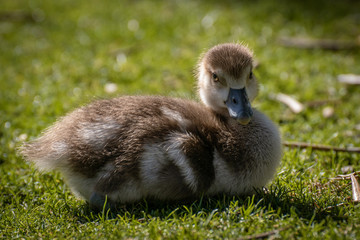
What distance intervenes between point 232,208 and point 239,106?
82 centimetres

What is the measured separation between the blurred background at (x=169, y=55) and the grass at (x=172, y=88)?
0.02 meters

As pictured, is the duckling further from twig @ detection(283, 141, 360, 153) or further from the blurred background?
twig @ detection(283, 141, 360, 153)

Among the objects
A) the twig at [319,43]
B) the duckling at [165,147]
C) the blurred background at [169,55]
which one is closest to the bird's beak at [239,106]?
the duckling at [165,147]

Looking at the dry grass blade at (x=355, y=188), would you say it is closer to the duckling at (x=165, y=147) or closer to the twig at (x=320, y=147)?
the duckling at (x=165, y=147)

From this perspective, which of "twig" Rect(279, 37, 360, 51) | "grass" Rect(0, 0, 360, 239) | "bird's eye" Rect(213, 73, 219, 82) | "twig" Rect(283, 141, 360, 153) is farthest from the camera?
"twig" Rect(279, 37, 360, 51)

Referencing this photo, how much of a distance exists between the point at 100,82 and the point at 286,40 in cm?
340

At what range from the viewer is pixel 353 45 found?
7266 millimetres

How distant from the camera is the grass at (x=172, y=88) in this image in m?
3.02

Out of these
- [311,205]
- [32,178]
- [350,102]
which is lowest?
[32,178]

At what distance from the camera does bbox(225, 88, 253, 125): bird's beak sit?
3344 millimetres

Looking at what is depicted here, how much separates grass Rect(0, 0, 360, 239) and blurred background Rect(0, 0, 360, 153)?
0.9 inches

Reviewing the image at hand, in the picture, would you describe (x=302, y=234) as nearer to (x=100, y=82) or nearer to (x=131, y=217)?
(x=131, y=217)

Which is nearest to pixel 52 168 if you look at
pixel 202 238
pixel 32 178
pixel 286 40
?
pixel 32 178

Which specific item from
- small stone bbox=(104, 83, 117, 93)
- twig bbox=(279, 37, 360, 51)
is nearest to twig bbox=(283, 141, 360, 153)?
small stone bbox=(104, 83, 117, 93)
